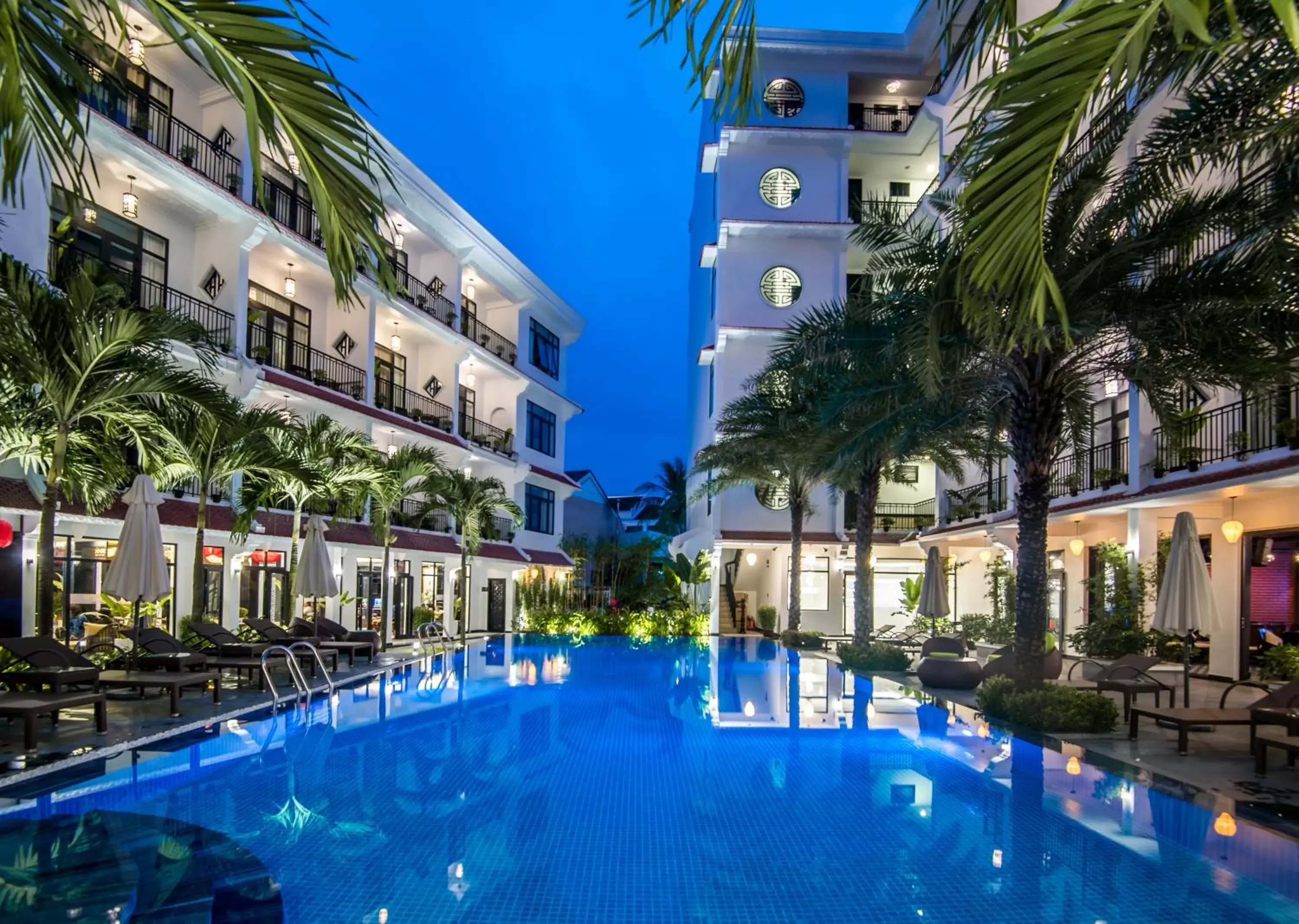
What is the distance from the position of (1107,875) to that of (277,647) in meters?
9.82

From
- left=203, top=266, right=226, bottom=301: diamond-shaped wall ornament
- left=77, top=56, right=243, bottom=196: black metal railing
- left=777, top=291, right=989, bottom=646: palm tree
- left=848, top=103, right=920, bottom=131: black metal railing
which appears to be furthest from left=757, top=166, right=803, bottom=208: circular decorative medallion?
left=203, top=266, right=226, bottom=301: diamond-shaped wall ornament

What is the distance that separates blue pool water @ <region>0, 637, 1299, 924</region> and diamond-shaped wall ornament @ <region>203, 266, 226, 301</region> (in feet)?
38.6

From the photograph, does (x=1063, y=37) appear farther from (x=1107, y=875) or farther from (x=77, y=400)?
(x=77, y=400)

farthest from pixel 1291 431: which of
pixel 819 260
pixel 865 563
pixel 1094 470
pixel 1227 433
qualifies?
pixel 819 260

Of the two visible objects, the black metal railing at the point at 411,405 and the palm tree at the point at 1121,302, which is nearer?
the palm tree at the point at 1121,302

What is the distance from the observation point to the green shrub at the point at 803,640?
26.1 meters

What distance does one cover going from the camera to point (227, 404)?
13062 millimetres

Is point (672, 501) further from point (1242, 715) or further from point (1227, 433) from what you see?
point (1242, 715)

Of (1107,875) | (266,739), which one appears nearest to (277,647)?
(266,739)

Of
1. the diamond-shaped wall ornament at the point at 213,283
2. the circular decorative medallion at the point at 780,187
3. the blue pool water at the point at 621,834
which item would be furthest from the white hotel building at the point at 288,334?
the circular decorative medallion at the point at 780,187

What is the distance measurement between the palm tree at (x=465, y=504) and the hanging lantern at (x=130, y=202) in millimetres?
10161

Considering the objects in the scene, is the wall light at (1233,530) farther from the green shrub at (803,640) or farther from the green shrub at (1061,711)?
the green shrub at (803,640)

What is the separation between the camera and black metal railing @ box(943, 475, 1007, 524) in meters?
25.7

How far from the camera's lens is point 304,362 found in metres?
25.2
